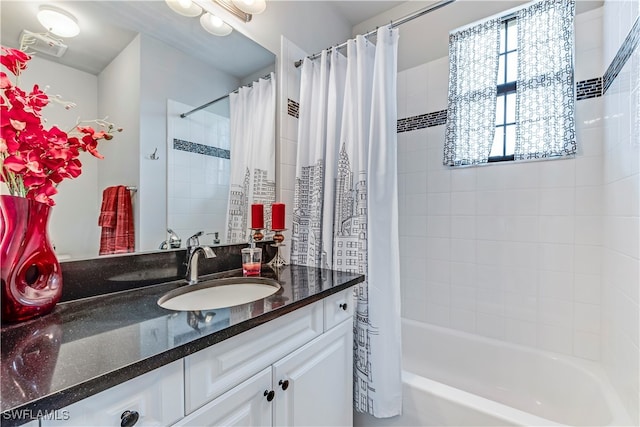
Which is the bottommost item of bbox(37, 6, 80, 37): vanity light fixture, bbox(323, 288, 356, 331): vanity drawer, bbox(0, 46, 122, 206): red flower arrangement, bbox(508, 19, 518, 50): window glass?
bbox(323, 288, 356, 331): vanity drawer

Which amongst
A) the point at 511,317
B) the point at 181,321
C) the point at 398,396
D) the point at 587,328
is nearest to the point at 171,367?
the point at 181,321

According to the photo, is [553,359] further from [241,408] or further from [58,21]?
[58,21]

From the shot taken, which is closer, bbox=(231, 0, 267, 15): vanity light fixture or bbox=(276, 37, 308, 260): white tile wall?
bbox=(231, 0, 267, 15): vanity light fixture

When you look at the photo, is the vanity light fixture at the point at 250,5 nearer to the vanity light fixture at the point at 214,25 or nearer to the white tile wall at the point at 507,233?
the vanity light fixture at the point at 214,25

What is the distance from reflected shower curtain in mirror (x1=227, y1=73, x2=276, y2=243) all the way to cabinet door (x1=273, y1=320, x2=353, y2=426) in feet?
2.24

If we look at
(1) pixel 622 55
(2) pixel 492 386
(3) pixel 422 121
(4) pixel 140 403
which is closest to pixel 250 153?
(4) pixel 140 403

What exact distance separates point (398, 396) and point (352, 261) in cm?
67

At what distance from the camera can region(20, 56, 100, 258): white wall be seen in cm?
88

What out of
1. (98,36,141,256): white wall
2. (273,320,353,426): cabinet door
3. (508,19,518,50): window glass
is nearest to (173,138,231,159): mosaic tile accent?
(98,36,141,256): white wall

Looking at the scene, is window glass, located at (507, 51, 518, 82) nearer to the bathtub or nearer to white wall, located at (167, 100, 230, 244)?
the bathtub

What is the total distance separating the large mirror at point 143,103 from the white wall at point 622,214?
1.65 meters

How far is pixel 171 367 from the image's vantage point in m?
0.61

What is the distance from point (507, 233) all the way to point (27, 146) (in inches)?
88.4

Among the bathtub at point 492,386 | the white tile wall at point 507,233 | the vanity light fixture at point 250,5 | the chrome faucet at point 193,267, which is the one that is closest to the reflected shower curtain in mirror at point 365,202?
the bathtub at point 492,386
